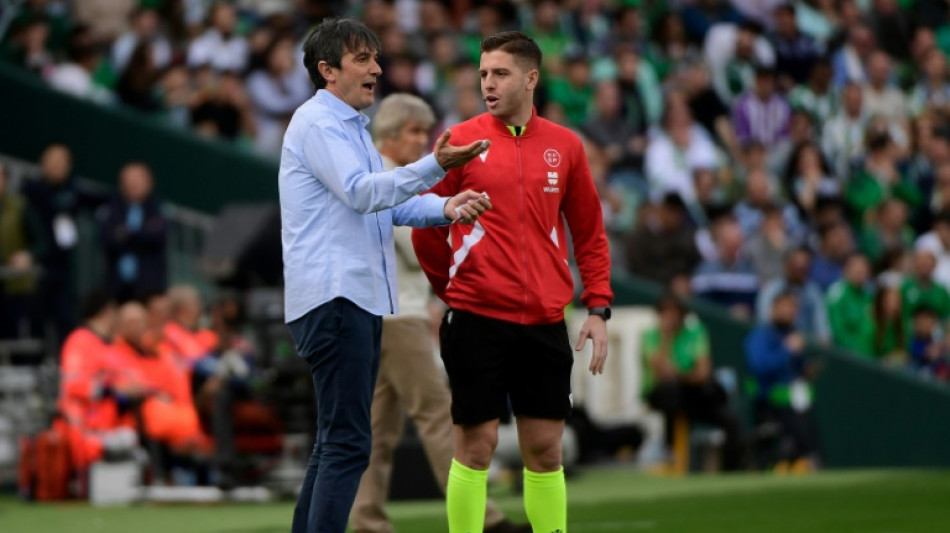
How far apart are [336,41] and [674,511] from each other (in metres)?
5.60

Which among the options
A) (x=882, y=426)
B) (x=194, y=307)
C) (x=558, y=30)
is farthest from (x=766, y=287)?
(x=194, y=307)

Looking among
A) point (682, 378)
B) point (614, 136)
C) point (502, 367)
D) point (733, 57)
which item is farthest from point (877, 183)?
point (502, 367)

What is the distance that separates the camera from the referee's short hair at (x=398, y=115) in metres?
9.62

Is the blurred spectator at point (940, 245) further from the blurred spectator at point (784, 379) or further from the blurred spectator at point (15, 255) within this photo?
the blurred spectator at point (15, 255)

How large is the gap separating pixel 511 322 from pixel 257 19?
41.3 ft

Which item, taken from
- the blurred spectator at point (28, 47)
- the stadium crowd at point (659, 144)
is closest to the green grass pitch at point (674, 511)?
the stadium crowd at point (659, 144)

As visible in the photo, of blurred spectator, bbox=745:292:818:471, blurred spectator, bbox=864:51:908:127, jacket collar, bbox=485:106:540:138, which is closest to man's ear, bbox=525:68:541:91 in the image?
jacket collar, bbox=485:106:540:138

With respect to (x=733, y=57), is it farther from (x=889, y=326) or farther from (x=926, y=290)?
(x=889, y=326)

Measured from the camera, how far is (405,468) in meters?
13.3

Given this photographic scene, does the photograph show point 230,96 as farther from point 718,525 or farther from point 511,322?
point 511,322

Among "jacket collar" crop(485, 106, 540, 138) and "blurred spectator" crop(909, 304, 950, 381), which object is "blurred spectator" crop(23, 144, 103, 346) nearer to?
"blurred spectator" crop(909, 304, 950, 381)

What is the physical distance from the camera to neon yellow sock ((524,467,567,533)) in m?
7.80

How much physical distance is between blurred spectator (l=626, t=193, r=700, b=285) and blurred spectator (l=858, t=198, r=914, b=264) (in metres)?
3.00

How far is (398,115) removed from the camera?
31.6 feet
